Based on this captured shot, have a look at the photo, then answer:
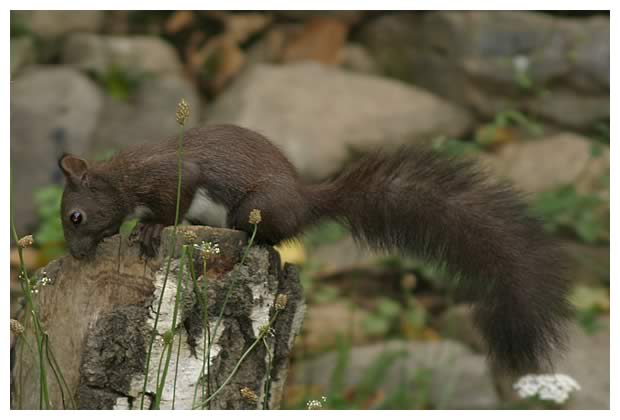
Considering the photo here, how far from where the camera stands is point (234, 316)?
3371 millimetres

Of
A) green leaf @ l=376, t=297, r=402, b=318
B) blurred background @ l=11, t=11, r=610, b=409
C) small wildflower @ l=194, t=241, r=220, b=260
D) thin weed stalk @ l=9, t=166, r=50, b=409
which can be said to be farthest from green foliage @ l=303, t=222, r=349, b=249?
thin weed stalk @ l=9, t=166, r=50, b=409

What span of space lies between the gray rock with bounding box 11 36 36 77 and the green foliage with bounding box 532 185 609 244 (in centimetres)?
423

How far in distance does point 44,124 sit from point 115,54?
37.2 inches

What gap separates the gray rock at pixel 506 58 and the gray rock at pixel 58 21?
2.43 meters

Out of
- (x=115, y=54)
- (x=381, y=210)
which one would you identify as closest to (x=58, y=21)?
(x=115, y=54)

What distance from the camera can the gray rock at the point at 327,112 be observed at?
7.27 m

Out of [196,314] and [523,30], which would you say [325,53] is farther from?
[196,314]

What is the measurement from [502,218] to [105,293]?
158 cm

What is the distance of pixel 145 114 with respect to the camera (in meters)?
7.68

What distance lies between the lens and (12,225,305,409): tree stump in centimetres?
330

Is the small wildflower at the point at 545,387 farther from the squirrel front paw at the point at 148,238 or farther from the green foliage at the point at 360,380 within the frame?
the squirrel front paw at the point at 148,238

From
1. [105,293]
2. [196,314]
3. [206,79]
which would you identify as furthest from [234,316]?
[206,79]

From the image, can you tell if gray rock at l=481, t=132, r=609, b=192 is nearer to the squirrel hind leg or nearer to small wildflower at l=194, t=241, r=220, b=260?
the squirrel hind leg

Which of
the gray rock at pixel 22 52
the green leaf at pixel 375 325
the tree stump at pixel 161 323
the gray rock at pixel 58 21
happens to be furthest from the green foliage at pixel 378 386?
the gray rock at pixel 58 21
